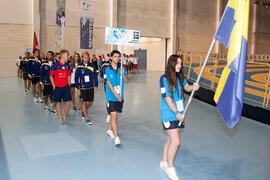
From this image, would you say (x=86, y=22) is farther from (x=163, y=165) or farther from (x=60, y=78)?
(x=163, y=165)

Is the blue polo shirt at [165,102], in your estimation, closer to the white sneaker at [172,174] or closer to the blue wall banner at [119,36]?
the white sneaker at [172,174]

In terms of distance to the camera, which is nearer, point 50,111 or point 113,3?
point 50,111

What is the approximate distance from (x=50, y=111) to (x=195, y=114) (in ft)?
13.7

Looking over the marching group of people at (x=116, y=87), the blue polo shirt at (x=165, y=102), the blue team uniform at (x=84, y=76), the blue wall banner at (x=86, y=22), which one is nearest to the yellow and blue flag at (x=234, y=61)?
the marching group of people at (x=116, y=87)

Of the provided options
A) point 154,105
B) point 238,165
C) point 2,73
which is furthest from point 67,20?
point 238,165

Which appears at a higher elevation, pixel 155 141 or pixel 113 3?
pixel 113 3


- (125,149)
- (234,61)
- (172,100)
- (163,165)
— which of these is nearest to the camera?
(234,61)

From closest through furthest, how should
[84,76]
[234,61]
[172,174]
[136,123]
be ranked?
[234,61] → [172,174] → [84,76] → [136,123]

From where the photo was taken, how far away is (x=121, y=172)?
11.8 ft

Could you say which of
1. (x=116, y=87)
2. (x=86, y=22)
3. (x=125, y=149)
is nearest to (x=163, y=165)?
(x=125, y=149)

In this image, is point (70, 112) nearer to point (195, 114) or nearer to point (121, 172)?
point (195, 114)

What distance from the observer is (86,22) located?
17.9 meters

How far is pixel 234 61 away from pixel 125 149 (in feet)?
8.27

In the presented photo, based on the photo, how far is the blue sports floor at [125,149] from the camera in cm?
360
